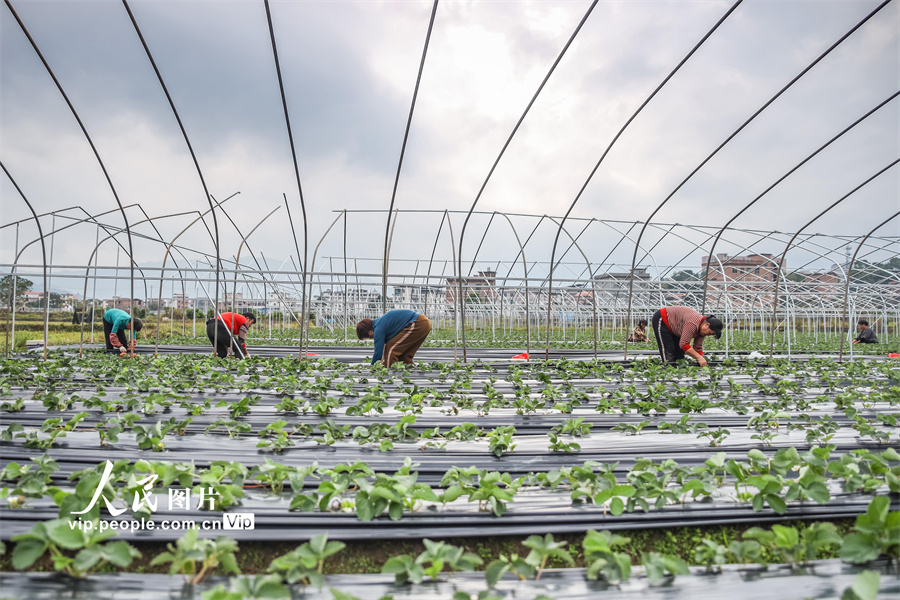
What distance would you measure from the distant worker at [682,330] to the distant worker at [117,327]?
1127cm

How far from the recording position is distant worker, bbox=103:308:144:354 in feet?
38.8

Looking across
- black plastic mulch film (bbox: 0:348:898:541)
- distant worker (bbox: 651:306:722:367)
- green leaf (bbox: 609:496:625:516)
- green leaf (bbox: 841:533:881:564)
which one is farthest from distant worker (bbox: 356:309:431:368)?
green leaf (bbox: 841:533:881:564)

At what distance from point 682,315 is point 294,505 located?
30.4ft

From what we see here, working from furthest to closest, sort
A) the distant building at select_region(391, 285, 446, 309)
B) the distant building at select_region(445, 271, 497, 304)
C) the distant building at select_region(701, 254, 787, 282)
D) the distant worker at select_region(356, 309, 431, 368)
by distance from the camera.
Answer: the distant building at select_region(391, 285, 446, 309) → the distant building at select_region(701, 254, 787, 282) → the distant building at select_region(445, 271, 497, 304) → the distant worker at select_region(356, 309, 431, 368)

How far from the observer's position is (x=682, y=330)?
10133 mm

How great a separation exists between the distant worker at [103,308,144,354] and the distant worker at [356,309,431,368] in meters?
5.69

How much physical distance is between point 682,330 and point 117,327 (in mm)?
12163

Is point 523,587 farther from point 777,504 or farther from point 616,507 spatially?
point 777,504

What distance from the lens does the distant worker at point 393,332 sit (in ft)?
30.9

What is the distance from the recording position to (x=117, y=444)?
3.77m
